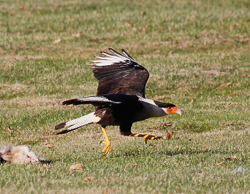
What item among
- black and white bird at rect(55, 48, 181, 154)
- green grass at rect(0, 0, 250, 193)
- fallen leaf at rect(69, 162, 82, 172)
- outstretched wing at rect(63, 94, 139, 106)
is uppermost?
outstretched wing at rect(63, 94, 139, 106)

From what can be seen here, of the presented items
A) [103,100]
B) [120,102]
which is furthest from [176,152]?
[103,100]

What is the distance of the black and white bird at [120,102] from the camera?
7.20 m

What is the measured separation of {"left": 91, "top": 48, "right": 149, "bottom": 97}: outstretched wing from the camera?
8676 mm

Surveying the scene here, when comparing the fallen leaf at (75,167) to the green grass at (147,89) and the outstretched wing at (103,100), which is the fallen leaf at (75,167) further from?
the outstretched wing at (103,100)

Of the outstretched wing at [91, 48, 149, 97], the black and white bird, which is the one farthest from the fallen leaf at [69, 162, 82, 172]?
the outstretched wing at [91, 48, 149, 97]

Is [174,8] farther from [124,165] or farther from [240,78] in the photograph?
[124,165]

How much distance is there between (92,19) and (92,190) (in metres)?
17.6

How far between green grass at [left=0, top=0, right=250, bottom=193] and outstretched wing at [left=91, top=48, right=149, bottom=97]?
44.3 inches

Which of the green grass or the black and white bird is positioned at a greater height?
the black and white bird

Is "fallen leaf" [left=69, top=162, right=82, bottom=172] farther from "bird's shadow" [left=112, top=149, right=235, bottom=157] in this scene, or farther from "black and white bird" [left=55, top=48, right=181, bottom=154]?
"bird's shadow" [left=112, top=149, right=235, bottom=157]

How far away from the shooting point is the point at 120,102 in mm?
6996

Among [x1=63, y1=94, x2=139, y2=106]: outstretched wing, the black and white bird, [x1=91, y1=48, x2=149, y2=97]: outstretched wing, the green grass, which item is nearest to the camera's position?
the green grass

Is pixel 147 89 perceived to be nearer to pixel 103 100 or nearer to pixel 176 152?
pixel 176 152

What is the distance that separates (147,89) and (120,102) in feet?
23.4
